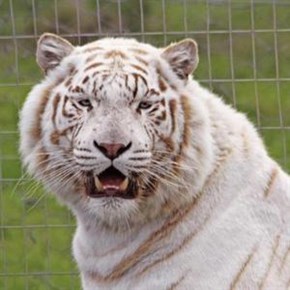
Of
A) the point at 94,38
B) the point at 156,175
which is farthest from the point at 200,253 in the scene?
the point at 94,38

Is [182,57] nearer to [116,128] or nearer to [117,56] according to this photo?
[117,56]

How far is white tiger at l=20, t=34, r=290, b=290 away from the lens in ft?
14.3

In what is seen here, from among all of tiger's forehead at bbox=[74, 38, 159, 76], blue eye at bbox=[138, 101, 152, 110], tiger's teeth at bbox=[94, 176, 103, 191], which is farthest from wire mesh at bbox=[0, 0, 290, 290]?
tiger's teeth at bbox=[94, 176, 103, 191]

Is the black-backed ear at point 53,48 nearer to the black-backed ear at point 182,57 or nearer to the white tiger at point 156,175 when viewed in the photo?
the white tiger at point 156,175

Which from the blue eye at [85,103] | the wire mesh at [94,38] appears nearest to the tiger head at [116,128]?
the blue eye at [85,103]

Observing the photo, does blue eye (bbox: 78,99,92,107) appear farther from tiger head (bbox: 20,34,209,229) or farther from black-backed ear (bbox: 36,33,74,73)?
black-backed ear (bbox: 36,33,74,73)

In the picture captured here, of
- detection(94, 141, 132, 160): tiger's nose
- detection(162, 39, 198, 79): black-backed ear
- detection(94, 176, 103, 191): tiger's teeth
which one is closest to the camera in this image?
detection(94, 141, 132, 160): tiger's nose

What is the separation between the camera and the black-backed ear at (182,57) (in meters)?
4.52

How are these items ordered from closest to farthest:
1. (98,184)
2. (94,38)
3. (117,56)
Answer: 1. (98,184)
2. (117,56)
3. (94,38)

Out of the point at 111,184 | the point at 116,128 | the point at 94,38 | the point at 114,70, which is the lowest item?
the point at 111,184

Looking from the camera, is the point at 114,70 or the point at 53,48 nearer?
the point at 114,70

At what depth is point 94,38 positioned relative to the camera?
20.0ft

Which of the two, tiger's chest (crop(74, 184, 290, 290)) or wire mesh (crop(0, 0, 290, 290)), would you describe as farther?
wire mesh (crop(0, 0, 290, 290))

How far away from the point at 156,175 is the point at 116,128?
212 millimetres
